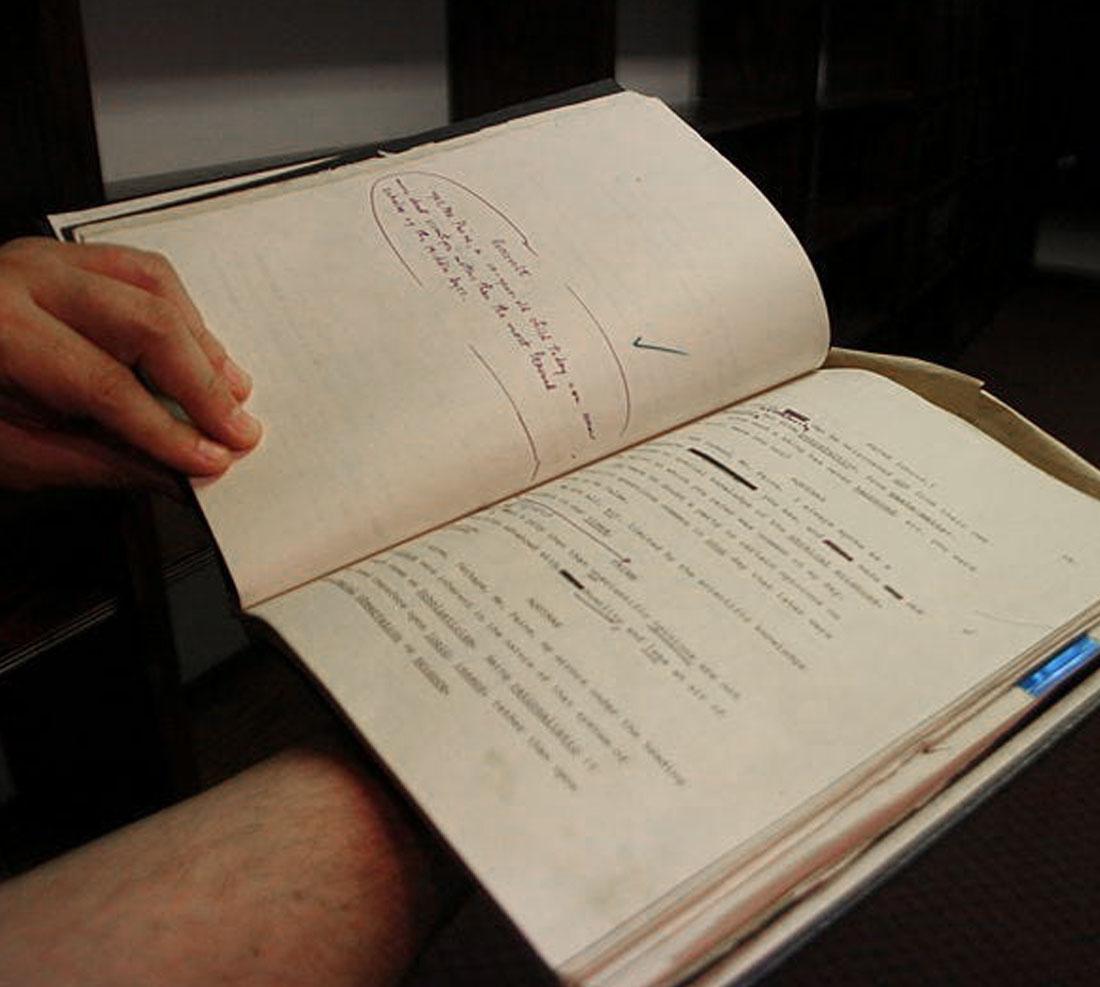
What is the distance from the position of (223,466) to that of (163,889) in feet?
0.55

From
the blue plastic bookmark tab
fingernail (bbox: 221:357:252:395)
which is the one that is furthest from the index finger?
the blue plastic bookmark tab

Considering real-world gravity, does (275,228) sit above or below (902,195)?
above

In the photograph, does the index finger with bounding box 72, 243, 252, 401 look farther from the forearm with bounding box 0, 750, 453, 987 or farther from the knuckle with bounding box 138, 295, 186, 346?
the forearm with bounding box 0, 750, 453, 987

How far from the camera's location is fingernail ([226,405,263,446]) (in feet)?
1.39

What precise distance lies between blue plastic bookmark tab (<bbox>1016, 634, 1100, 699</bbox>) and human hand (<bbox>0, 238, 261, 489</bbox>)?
1.10 feet

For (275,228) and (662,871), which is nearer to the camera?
(662,871)

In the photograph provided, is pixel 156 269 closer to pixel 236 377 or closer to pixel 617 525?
pixel 236 377

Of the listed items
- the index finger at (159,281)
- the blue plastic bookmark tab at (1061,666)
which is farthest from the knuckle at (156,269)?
the blue plastic bookmark tab at (1061,666)

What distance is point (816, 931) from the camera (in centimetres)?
32

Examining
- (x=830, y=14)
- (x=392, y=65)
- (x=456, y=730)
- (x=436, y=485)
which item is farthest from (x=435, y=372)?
(x=830, y=14)

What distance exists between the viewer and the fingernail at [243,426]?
16.6 inches

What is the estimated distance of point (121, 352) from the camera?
43cm

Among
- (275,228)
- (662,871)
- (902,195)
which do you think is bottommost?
(902,195)

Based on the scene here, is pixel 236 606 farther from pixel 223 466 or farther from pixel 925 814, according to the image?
pixel 925 814
